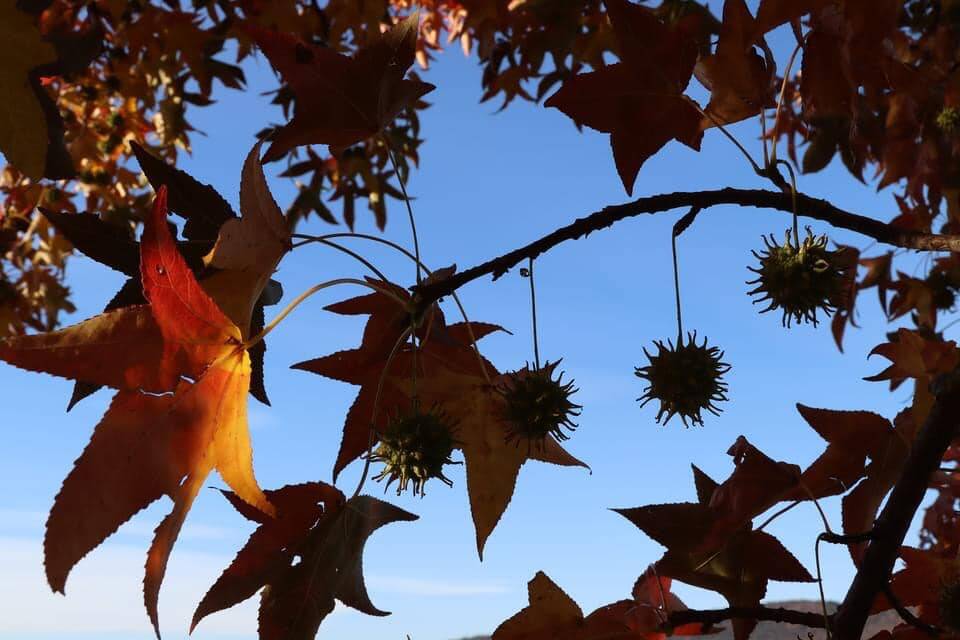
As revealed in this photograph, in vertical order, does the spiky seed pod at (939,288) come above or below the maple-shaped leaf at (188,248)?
above

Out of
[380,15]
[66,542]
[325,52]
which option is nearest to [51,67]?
[325,52]

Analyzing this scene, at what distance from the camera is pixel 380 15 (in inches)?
133

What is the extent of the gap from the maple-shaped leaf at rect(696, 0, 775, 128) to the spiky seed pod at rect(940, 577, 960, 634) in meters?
0.70

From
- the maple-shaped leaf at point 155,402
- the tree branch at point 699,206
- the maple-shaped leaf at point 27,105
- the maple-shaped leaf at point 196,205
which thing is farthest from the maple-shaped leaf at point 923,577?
the maple-shaped leaf at point 27,105

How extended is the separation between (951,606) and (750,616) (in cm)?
30

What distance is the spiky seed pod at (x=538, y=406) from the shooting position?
112 cm

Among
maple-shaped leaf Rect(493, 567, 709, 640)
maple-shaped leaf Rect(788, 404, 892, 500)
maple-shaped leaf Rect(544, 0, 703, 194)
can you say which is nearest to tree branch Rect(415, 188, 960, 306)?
maple-shaped leaf Rect(544, 0, 703, 194)

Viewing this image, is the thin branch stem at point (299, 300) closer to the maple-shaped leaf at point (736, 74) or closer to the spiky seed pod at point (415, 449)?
the spiky seed pod at point (415, 449)

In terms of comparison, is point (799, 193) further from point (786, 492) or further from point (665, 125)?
point (786, 492)

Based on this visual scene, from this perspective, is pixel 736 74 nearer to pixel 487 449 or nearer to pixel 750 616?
pixel 487 449

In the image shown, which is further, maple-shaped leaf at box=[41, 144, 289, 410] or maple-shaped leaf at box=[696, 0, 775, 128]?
maple-shaped leaf at box=[696, 0, 775, 128]

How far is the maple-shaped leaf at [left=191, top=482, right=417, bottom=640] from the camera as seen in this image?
105 centimetres

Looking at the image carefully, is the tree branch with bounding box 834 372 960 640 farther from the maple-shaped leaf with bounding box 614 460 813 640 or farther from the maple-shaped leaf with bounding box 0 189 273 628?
the maple-shaped leaf with bounding box 0 189 273 628

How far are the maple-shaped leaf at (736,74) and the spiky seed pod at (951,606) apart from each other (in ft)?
2.28
